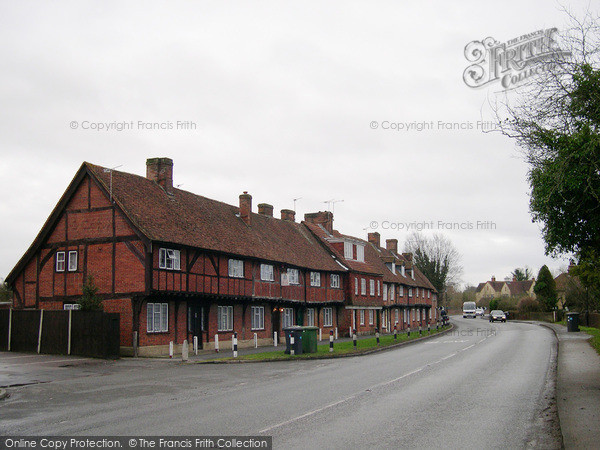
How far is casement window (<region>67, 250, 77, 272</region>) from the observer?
1180 inches

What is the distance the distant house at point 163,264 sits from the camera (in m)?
27.8

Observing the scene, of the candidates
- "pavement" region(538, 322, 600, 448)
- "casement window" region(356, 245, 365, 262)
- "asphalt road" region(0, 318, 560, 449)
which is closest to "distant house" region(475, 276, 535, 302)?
"casement window" region(356, 245, 365, 262)

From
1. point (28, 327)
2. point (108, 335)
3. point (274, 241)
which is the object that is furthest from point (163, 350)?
point (274, 241)

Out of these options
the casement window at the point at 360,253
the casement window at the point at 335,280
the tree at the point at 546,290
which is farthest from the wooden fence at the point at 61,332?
the tree at the point at 546,290

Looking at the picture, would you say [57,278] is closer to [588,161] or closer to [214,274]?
[214,274]

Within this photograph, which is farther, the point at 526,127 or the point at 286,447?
the point at 526,127

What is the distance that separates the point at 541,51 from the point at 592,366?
11.6 m

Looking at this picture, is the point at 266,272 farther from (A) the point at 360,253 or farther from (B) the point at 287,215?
(A) the point at 360,253

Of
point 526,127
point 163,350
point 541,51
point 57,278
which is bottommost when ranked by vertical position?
point 163,350

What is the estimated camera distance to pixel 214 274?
31.6 m

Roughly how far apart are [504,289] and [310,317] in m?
118

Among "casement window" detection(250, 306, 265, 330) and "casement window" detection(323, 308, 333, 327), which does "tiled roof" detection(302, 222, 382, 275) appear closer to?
"casement window" detection(323, 308, 333, 327)

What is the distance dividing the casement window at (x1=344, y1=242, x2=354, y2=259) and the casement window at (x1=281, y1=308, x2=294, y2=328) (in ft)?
33.9

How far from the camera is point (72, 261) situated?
3019 cm
